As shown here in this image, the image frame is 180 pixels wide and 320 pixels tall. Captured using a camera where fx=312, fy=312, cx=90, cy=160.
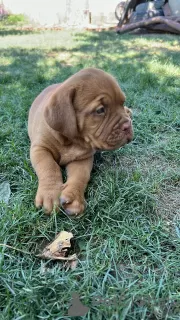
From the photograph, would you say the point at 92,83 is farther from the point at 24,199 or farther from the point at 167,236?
the point at 167,236

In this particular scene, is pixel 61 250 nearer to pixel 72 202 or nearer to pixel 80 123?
pixel 72 202

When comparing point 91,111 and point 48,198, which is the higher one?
point 91,111

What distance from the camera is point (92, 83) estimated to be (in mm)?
2486

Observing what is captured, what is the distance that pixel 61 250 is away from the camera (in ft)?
6.37

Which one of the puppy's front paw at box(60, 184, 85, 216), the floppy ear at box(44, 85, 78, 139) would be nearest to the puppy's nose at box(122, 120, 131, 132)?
the floppy ear at box(44, 85, 78, 139)

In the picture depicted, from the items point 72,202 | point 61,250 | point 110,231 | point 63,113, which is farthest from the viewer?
point 63,113

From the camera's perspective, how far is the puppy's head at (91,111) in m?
2.46

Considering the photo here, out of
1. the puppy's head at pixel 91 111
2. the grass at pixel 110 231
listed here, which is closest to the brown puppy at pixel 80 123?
the puppy's head at pixel 91 111

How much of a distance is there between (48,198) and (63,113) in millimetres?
673

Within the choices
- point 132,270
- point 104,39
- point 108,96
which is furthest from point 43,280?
point 104,39

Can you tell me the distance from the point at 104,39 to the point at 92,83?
924cm

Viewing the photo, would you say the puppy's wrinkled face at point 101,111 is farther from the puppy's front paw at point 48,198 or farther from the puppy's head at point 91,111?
the puppy's front paw at point 48,198

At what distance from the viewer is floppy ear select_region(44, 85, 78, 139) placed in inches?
96.2

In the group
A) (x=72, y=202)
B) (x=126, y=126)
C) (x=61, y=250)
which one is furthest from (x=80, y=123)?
(x=61, y=250)
